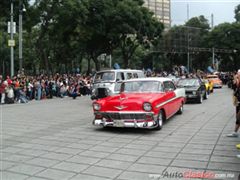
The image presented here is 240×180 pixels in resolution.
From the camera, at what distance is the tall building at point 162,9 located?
2497 inches

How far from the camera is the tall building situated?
63425mm

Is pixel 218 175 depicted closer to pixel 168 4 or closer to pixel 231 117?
pixel 231 117

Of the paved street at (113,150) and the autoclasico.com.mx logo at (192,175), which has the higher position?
the paved street at (113,150)

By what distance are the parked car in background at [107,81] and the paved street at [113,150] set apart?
4.23m

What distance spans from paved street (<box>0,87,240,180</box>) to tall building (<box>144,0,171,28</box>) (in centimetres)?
5455

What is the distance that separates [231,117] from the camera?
12.4 metres

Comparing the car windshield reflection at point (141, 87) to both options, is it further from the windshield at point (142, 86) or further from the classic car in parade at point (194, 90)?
the classic car in parade at point (194, 90)

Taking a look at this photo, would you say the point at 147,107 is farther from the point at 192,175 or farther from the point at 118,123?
the point at 192,175

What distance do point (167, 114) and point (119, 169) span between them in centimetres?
495

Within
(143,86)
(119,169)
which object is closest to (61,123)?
(143,86)

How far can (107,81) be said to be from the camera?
1694 cm

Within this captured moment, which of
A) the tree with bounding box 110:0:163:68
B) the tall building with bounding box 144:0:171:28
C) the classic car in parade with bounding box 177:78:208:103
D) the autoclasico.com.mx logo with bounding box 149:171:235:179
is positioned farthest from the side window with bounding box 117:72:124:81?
the tall building with bounding box 144:0:171:28

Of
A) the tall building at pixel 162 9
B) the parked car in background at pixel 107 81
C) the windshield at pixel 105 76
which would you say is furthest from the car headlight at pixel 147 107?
the tall building at pixel 162 9

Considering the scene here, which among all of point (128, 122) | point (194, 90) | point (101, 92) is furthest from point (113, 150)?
point (194, 90)
